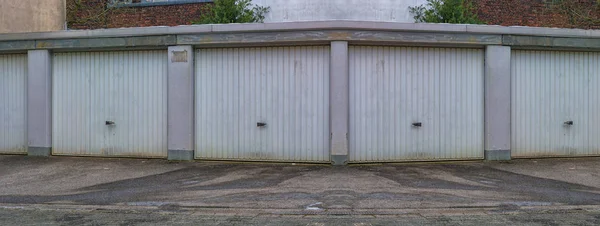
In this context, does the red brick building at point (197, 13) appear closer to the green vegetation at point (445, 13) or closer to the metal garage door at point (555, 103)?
the green vegetation at point (445, 13)

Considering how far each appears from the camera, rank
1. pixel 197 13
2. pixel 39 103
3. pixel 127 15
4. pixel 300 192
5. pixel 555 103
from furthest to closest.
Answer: pixel 127 15 < pixel 197 13 < pixel 39 103 < pixel 555 103 < pixel 300 192

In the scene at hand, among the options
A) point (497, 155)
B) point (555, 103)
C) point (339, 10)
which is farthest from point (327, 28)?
point (555, 103)

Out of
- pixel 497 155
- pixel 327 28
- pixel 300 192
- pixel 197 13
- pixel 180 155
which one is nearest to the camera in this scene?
pixel 300 192

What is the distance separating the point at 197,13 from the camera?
17.5m

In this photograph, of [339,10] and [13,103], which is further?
[13,103]

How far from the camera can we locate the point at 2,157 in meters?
12.7

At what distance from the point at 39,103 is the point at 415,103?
8916 millimetres

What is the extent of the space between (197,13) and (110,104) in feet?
19.6

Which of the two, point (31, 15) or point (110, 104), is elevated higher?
point (31, 15)

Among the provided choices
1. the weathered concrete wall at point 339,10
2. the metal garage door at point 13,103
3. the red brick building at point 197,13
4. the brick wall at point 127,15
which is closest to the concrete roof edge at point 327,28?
the metal garage door at point 13,103

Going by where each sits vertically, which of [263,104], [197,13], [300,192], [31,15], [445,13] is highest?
[197,13]

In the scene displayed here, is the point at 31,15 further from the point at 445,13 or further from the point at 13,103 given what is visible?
the point at 445,13

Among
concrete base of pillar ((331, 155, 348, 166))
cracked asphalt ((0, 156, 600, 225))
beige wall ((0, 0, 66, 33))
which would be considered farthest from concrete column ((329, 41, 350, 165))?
beige wall ((0, 0, 66, 33))

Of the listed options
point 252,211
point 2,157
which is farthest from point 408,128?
point 2,157
